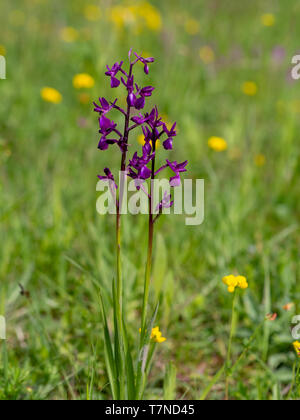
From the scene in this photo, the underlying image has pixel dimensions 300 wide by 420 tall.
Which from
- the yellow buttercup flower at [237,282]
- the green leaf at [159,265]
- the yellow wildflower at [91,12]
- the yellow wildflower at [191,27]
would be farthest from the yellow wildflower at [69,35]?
the yellow buttercup flower at [237,282]

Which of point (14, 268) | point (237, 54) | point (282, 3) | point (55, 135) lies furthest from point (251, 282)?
point (282, 3)

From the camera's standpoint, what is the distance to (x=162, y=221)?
199 cm

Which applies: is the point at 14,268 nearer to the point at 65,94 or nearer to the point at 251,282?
the point at 251,282

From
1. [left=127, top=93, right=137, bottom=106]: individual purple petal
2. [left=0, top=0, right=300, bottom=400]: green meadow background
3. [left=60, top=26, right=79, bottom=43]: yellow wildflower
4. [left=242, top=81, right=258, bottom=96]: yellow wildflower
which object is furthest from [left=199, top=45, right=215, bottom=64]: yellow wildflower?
[left=127, top=93, right=137, bottom=106]: individual purple petal

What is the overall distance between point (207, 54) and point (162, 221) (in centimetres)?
283

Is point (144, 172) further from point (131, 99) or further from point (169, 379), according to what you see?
point (169, 379)

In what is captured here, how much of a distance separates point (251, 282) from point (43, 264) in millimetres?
890

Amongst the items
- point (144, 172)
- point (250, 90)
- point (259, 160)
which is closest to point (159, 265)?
point (144, 172)

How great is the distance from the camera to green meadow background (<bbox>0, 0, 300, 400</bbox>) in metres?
1.57

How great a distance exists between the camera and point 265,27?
4.82 m

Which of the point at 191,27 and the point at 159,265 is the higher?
the point at 191,27

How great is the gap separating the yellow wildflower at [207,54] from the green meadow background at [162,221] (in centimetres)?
2

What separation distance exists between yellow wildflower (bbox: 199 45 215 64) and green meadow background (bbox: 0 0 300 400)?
2cm
